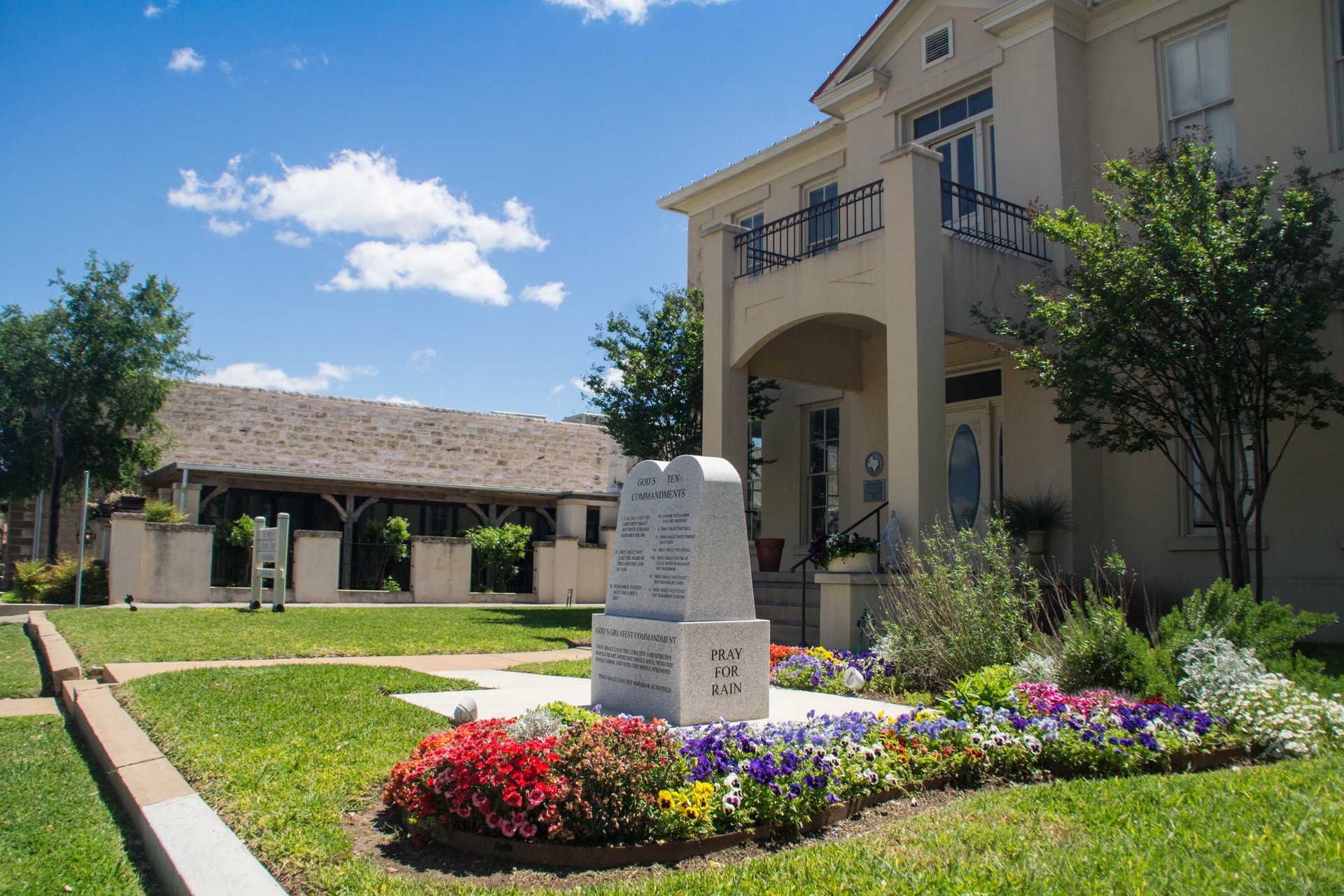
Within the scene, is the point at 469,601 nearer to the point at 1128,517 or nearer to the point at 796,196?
the point at 796,196

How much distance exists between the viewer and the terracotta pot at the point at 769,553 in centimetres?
1355

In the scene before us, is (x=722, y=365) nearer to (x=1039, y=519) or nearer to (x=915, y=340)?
(x=915, y=340)

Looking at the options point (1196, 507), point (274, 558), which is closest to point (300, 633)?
point (274, 558)

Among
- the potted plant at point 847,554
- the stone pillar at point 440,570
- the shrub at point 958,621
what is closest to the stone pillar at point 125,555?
the stone pillar at point 440,570

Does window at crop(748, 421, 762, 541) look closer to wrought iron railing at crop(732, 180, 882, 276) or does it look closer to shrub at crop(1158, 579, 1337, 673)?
wrought iron railing at crop(732, 180, 882, 276)

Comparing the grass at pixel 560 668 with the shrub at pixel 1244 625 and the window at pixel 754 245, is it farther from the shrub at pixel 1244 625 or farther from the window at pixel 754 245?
Answer: the window at pixel 754 245

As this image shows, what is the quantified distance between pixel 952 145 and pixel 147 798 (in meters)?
13.8

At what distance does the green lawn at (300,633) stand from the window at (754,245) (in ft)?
19.8

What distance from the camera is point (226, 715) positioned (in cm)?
639

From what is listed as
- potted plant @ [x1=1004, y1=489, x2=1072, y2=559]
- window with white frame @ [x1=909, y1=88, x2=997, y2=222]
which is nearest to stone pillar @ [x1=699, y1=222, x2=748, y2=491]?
window with white frame @ [x1=909, y1=88, x2=997, y2=222]

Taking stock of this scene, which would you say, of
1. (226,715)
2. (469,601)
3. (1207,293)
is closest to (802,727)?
(226,715)

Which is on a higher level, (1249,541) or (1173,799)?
(1249,541)

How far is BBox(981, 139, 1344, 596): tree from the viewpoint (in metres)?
9.49

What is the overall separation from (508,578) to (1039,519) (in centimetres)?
1511
